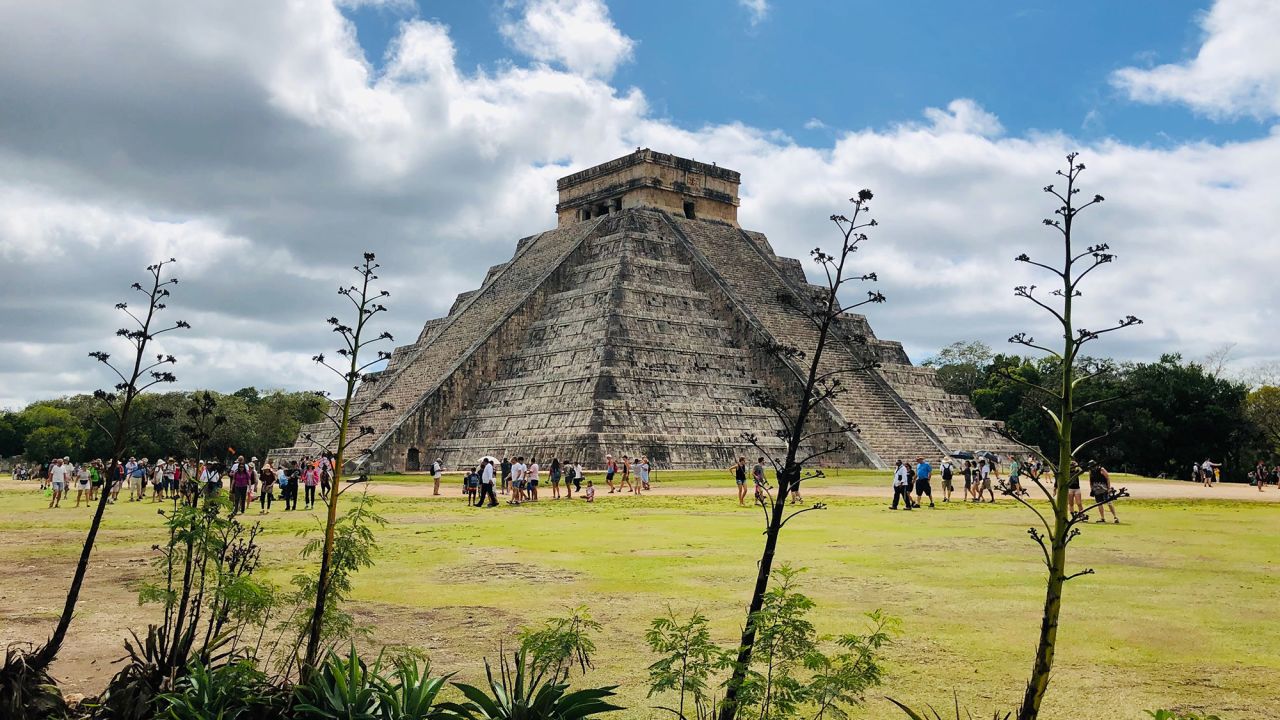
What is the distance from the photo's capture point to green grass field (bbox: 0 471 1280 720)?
5.71 m

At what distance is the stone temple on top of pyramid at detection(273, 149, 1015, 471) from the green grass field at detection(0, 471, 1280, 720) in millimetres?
14832

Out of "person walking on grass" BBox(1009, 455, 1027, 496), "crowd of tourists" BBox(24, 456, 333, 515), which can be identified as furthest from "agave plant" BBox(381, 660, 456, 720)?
"crowd of tourists" BBox(24, 456, 333, 515)

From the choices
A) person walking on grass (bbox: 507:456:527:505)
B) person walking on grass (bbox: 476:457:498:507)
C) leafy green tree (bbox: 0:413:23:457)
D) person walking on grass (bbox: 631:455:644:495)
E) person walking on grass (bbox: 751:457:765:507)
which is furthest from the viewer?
leafy green tree (bbox: 0:413:23:457)

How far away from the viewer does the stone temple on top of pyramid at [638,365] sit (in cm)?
3061

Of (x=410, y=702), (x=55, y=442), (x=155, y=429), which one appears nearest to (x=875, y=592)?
(x=410, y=702)

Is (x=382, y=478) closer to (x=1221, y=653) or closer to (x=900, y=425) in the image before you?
(x=900, y=425)

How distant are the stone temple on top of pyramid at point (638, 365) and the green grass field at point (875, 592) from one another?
14.8 m

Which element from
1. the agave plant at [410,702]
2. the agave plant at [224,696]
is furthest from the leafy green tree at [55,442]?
the agave plant at [410,702]

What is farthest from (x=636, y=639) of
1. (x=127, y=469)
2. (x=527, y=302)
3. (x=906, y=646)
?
(x=527, y=302)

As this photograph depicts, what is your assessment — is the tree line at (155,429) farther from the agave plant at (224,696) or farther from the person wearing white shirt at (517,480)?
the agave plant at (224,696)

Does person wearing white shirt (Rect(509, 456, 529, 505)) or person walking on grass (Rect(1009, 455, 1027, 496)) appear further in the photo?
person wearing white shirt (Rect(509, 456, 529, 505))

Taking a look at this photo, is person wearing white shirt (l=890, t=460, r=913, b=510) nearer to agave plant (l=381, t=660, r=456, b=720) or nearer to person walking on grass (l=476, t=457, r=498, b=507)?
person walking on grass (l=476, t=457, r=498, b=507)

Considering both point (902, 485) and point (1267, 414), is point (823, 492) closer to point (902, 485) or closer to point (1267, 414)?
point (902, 485)

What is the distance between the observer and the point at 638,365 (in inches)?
1259
